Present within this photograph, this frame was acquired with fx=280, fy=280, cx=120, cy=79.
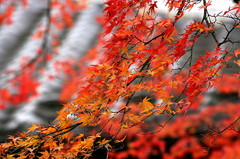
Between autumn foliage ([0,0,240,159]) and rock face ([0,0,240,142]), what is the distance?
0.85ft

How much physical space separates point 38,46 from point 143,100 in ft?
19.0

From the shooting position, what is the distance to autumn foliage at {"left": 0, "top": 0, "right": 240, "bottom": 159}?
7.13 feet

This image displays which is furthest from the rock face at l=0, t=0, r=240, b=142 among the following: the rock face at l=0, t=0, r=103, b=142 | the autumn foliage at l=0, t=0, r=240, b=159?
the autumn foliage at l=0, t=0, r=240, b=159

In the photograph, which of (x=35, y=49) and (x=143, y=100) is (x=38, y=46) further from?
(x=143, y=100)

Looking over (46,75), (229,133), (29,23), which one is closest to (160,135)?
(229,133)

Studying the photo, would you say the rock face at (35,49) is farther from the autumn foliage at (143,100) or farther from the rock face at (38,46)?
the autumn foliage at (143,100)

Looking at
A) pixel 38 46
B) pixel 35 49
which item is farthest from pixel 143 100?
pixel 38 46

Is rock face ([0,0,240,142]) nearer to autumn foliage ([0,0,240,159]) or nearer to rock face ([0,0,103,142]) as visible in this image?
rock face ([0,0,103,142])

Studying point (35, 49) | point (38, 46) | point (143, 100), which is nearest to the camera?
point (143, 100)

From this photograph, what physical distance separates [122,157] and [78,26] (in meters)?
5.51

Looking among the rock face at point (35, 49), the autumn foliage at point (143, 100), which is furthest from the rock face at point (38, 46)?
the autumn foliage at point (143, 100)

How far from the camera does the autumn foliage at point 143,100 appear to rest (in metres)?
2.17

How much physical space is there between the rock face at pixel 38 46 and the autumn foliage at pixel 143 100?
260 mm

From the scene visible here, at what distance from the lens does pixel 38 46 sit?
7.39 meters
